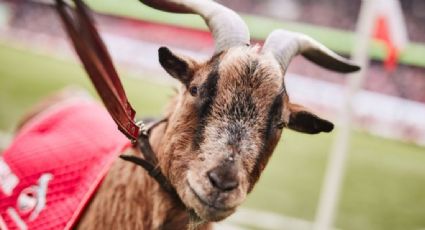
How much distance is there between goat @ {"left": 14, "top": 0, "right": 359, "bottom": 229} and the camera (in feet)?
6.40

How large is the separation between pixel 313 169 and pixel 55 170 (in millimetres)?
6463

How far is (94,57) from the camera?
167cm

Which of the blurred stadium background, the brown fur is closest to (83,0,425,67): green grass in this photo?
the blurred stadium background

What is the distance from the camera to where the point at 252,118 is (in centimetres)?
199

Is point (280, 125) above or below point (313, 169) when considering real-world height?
above

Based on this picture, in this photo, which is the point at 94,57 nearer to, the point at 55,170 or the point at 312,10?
the point at 55,170

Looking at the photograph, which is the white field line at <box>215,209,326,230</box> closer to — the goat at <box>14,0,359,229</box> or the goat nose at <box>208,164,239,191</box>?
the goat at <box>14,0,359,229</box>

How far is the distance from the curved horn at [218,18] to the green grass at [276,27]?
38.9 ft

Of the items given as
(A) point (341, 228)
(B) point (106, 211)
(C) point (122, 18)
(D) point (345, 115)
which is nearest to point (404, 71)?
(C) point (122, 18)

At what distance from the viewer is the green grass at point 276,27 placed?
16.3 meters

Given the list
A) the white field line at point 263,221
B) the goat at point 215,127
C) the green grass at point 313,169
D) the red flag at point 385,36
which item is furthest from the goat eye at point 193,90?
the green grass at point 313,169

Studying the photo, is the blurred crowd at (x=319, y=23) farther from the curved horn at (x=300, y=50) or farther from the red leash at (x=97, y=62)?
the red leash at (x=97, y=62)

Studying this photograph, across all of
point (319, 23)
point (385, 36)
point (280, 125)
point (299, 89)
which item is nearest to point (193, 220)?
point (280, 125)

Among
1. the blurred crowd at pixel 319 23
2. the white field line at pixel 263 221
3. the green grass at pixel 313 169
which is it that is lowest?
the blurred crowd at pixel 319 23
